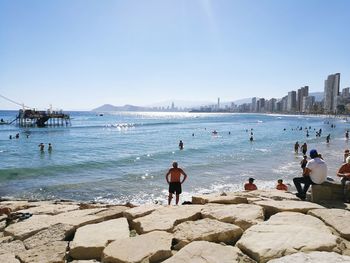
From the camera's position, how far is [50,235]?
16.5ft

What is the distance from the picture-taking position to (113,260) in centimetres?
396

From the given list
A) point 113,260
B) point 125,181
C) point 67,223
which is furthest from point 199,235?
point 125,181

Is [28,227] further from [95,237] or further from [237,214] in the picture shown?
[237,214]

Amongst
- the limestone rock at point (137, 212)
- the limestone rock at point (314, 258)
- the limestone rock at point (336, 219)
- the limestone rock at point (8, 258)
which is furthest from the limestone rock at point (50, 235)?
the limestone rock at point (336, 219)

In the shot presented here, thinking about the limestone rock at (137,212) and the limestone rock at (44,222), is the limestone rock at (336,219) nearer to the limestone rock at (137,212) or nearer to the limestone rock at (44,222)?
the limestone rock at (137,212)

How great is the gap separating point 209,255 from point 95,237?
5.85ft

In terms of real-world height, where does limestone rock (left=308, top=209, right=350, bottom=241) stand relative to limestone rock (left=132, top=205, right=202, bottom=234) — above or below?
above

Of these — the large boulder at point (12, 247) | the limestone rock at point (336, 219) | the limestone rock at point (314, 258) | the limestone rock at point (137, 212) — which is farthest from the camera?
the limestone rock at point (137, 212)

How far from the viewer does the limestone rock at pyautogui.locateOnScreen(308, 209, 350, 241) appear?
4.49 meters

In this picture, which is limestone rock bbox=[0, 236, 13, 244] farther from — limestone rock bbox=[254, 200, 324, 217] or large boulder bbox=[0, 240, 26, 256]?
limestone rock bbox=[254, 200, 324, 217]

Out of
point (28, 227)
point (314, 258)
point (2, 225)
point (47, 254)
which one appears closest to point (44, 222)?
point (28, 227)

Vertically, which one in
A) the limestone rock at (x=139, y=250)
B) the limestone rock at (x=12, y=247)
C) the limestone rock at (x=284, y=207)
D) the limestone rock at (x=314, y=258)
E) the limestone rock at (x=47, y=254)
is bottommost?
the limestone rock at (x=12, y=247)

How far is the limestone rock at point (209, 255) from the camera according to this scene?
3653mm

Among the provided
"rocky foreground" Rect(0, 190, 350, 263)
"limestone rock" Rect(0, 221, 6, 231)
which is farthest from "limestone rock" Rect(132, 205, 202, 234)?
"limestone rock" Rect(0, 221, 6, 231)
